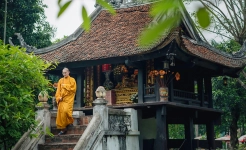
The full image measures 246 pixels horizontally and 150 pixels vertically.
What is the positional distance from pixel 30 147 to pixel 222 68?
707 centimetres

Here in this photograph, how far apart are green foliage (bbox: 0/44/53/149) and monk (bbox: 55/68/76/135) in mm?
1657

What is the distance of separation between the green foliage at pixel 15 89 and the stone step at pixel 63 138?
1.73 meters

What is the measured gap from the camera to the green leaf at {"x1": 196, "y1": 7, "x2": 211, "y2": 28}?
1051 millimetres

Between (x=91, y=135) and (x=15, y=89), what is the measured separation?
6.79 feet

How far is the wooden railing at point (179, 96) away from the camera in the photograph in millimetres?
10703

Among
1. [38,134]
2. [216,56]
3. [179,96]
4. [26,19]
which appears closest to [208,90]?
[216,56]

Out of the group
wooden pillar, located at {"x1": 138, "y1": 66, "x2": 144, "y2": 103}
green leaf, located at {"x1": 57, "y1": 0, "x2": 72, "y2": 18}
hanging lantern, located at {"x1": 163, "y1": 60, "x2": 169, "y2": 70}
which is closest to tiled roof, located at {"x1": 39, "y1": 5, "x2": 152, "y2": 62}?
wooden pillar, located at {"x1": 138, "y1": 66, "x2": 144, "y2": 103}

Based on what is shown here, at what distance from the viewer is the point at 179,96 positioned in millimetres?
11727

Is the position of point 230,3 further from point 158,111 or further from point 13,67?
point 13,67

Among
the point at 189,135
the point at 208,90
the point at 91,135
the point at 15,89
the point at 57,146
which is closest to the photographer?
the point at 15,89

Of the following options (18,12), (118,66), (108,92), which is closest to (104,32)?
(118,66)

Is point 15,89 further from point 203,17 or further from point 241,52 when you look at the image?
point 241,52

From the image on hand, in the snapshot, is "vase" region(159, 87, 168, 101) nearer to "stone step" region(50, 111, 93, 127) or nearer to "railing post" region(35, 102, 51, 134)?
"stone step" region(50, 111, 93, 127)

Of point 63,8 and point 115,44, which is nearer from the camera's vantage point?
point 63,8
